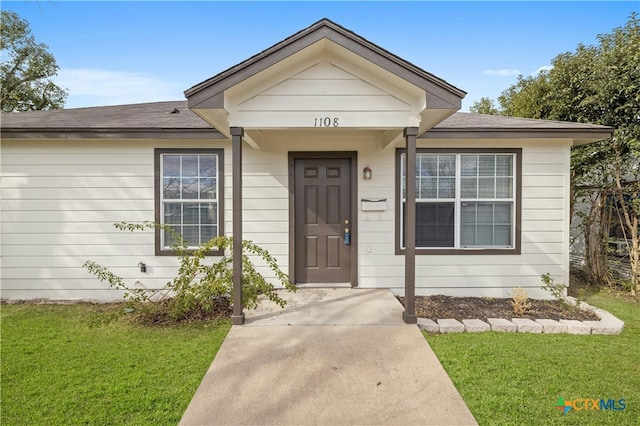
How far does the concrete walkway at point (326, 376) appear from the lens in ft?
8.23

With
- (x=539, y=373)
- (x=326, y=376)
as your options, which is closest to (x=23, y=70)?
(x=326, y=376)

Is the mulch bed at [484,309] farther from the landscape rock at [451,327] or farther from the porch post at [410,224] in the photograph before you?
→ the porch post at [410,224]

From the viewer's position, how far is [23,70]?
18.6 m

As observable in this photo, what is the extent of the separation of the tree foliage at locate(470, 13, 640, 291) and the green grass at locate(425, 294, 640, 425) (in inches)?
115

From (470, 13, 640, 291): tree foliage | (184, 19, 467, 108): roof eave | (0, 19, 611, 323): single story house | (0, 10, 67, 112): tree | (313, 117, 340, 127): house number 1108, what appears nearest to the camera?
(184, 19, 467, 108): roof eave

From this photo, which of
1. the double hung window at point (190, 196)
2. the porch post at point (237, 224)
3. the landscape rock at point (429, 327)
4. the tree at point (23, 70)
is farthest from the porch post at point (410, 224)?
the tree at point (23, 70)

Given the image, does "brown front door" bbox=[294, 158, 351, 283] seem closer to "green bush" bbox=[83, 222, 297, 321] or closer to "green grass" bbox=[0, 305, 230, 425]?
"green bush" bbox=[83, 222, 297, 321]

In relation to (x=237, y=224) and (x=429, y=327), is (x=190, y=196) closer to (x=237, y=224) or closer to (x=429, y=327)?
(x=237, y=224)

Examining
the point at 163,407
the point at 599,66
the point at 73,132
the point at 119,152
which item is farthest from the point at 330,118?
the point at 599,66

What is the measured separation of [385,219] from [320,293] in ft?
5.50

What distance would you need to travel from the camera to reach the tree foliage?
621 centimetres

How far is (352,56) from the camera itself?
394cm

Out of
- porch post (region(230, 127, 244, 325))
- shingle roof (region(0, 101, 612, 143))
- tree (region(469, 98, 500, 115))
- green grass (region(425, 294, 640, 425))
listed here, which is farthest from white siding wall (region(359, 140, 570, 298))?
tree (region(469, 98, 500, 115))

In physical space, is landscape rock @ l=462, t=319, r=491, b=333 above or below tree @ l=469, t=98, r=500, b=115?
below
